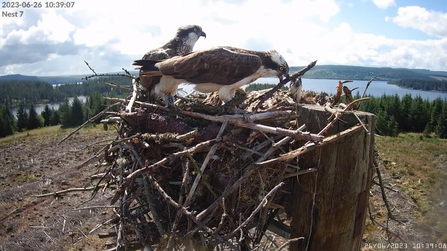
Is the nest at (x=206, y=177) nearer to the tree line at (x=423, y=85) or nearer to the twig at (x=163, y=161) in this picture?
the twig at (x=163, y=161)

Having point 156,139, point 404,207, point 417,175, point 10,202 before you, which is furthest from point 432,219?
point 10,202

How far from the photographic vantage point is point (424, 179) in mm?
13469

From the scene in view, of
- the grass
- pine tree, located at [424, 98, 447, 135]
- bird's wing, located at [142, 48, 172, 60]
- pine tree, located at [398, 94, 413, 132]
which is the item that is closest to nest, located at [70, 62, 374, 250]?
bird's wing, located at [142, 48, 172, 60]

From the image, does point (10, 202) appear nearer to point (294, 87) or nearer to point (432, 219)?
point (294, 87)

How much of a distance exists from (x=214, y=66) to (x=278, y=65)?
911 millimetres

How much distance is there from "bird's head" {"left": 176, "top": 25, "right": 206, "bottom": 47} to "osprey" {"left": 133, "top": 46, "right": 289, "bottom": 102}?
2.39 meters

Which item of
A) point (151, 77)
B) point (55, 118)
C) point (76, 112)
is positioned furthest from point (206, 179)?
point (55, 118)

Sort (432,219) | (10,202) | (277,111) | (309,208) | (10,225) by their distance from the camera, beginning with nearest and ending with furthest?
(309,208)
(277,111)
(432,219)
(10,225)
(10,202)

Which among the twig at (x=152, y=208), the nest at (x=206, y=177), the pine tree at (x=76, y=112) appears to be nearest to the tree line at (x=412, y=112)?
the nest at (x=206, y=177)

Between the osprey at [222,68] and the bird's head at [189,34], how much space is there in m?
2.39

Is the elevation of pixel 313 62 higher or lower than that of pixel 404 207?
higher

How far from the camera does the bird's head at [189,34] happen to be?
6.91 meters

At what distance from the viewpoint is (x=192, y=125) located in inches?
143

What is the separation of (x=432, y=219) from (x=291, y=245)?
8.32m
